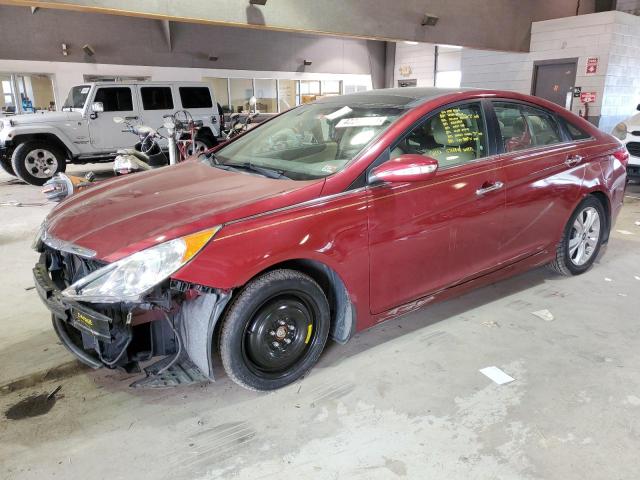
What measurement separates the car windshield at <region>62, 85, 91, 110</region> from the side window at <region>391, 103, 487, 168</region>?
327 inches

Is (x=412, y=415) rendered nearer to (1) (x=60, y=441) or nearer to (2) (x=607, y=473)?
(2) (x=607, y=473)

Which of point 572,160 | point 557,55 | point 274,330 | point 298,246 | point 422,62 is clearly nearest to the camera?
point 298,246

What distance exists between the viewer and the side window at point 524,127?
3.04m

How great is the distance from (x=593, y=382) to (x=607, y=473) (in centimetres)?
68

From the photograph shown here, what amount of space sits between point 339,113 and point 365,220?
2.86ft

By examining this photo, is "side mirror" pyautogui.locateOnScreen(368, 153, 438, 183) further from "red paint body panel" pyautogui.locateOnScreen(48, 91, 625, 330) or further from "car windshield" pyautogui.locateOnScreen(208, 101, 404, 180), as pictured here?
"car windshield" pyautogui.locateOnScreen(208, 101, 404, 180)

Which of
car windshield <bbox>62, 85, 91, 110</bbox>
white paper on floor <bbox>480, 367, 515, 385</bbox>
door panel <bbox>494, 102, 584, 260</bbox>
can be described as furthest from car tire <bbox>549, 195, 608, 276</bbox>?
car windshield <bbox>62, 85, 91, 110</bbox>

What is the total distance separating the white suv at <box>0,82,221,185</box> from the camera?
8.44m

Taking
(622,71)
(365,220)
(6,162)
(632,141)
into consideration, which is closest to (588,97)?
(622,71)

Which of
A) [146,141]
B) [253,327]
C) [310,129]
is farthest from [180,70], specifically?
[253,327]

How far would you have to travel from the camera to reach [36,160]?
861cm

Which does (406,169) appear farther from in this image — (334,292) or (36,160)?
(36,160)

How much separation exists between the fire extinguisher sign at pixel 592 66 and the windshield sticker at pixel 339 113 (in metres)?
10.7

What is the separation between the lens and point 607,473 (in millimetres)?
1873
